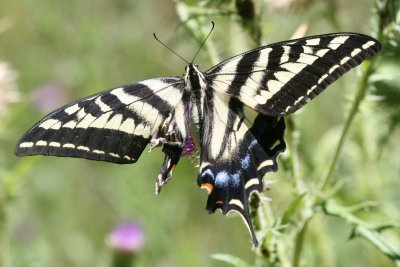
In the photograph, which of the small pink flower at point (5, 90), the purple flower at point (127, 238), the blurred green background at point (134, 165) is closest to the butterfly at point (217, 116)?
the blurred green background at point (134, 165)

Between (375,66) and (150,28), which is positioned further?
(150,28)

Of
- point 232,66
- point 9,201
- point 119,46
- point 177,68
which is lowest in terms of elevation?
point 9,201

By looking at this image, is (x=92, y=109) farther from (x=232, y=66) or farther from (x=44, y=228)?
(x=44, y=228)

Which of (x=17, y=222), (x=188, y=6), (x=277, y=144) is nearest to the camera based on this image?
(x=277, y=144)

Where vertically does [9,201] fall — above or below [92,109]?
below

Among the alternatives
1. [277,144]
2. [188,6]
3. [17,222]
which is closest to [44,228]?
[17,222]

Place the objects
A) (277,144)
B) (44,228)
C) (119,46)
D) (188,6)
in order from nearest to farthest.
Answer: (277,144)
(188,6)
(44,228)
(119,46)
